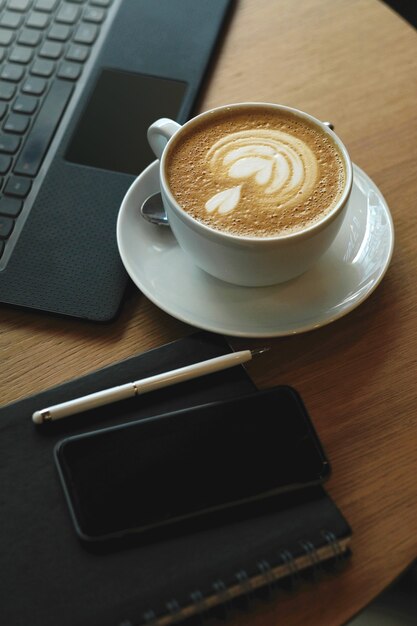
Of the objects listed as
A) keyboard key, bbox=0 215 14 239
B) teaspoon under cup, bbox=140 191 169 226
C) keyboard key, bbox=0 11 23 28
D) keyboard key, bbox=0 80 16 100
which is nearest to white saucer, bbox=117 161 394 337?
teaspoon under cup, bbox=140 191 169 226

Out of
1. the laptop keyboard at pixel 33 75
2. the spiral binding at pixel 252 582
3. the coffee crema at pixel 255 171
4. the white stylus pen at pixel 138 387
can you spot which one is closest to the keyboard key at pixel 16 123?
the laptop keyboard at pixel 33 75

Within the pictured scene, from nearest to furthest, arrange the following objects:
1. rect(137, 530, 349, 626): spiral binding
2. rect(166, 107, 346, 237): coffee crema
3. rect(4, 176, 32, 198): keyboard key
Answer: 1. rect(137, 530, 349, 626): spiral binding
2. rect(166, 107, 346, 237): coffee crema
3. rect(4, 176, 32, 198): keyboard key

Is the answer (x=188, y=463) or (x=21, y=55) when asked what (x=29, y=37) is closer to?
(x=21, y=55)

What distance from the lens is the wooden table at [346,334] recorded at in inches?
18.9

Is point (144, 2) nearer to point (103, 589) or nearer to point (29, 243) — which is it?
point (29, 243)

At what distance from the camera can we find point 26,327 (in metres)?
0.59

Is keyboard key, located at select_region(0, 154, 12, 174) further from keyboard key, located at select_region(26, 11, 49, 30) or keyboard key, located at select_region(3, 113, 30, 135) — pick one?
keyboard key, located at select_region(26, 11, 49, 30)

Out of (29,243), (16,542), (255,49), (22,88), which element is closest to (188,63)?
(255,49)

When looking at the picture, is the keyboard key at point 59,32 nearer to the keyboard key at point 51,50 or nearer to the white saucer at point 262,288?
the keyboard key at point 51,50

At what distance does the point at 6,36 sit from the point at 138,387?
0.51 meters

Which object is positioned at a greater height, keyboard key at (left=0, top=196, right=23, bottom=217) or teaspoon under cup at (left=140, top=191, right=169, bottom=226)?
teaspoon under cup at (left=140, top=191, right=169, bottom=226)

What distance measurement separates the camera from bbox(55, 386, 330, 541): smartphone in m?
0.47

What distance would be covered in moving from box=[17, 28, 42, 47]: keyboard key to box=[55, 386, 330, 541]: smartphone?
52 cm

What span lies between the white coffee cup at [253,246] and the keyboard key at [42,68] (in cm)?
26
